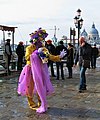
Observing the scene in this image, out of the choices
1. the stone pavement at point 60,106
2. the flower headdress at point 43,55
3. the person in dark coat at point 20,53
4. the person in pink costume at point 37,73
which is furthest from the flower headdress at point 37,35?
the person in dark coat at point 20,53

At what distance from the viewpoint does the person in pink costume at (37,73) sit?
789cm

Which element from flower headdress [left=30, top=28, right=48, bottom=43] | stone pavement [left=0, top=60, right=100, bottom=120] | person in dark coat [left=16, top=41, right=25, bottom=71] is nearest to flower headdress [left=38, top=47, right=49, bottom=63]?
flower headdress [left=30, top=28, right=48, bottom=43]

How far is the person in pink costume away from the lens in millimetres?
7887

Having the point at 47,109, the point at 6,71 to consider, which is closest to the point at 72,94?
the point at 47,109

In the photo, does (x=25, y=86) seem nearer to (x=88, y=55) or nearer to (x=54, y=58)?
(x=54, y=58)

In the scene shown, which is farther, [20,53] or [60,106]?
[20,53]

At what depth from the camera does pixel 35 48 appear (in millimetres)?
8180

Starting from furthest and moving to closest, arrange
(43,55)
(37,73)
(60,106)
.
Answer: (60,106) < (37,73) < (43,55)

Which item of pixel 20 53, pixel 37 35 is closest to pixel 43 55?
pixel 37 35

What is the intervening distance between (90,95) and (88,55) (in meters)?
1.29

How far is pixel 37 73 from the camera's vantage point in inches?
312

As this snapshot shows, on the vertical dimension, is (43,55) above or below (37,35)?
below

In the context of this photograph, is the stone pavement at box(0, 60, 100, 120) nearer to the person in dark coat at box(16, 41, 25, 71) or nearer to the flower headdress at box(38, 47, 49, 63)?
the flower headdress at box(38, 47, 49, 63)

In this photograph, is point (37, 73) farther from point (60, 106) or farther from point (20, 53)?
point (20, 53)
